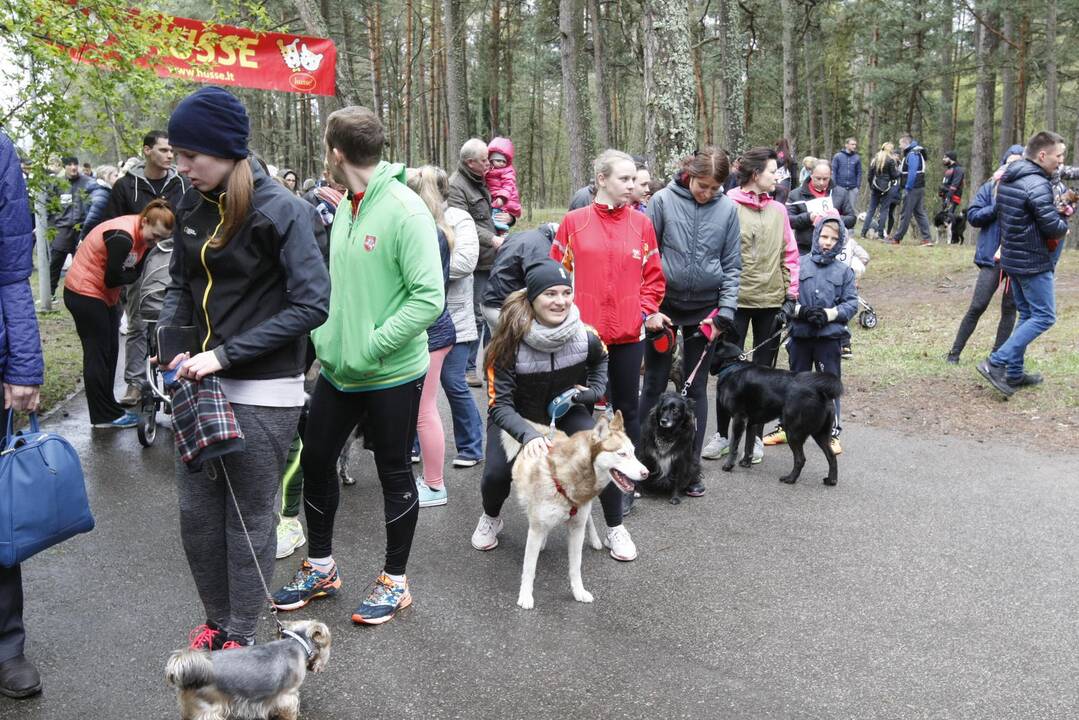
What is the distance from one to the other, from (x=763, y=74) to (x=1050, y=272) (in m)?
24.0

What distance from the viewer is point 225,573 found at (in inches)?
130

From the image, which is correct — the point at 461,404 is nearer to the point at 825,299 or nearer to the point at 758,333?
the point at 758,333

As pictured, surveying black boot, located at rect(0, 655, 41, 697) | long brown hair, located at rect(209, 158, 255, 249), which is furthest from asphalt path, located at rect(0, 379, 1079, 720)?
long brown hair, located at rect(209, 158, 255, 249)

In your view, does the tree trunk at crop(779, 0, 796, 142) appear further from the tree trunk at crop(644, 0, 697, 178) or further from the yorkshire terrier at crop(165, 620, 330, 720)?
the yorkshire terrier at crop(165, 620, 330, 720)

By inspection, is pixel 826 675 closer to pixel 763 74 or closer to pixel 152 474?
pixel 152 474

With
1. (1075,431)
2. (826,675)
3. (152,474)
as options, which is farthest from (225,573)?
(1075,431)

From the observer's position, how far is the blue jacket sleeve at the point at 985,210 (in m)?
8.48

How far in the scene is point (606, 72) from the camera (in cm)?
2478

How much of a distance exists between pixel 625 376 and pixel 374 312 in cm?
213

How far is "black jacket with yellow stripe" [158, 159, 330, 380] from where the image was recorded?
2.96 m

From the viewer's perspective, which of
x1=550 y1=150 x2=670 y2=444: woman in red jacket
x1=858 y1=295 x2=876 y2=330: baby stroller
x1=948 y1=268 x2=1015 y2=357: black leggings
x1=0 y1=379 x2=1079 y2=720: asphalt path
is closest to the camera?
x1=0 y1=379 x2=1079 y2=720: asphalt path

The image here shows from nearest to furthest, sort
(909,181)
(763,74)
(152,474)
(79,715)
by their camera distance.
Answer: (79,715)
(152,474)
(909,181)
(763,74)

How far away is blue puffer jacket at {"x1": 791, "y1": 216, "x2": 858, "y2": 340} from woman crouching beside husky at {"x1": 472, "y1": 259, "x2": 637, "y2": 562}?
269cm

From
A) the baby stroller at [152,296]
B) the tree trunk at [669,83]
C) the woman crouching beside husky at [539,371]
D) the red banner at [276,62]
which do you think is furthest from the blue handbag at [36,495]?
the red banner at [276,62]
